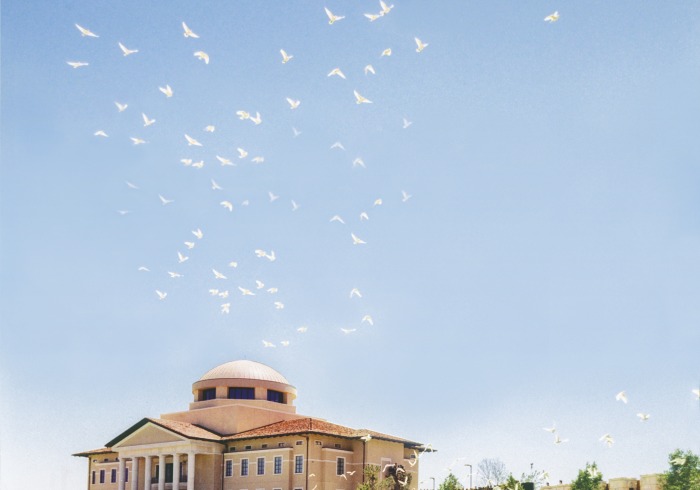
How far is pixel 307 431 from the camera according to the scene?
6128 centimetres

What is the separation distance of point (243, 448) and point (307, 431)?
7.23 m

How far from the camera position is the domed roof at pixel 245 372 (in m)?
72.3

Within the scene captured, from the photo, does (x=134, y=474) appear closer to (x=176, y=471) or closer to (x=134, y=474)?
(x=134, y=474)

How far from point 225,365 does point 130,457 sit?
10.7 metres

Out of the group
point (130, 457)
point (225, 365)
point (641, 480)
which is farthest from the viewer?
point (225, 365)

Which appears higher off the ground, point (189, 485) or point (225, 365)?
point (225, 365)

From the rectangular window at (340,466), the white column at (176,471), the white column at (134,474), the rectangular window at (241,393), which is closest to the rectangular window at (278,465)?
the rectangular window at (340,466)

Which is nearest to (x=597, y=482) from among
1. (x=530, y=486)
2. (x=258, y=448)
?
(x=530, y=486)

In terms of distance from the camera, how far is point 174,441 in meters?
66.1

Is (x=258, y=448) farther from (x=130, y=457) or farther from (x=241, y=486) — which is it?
(x=130, y=457)

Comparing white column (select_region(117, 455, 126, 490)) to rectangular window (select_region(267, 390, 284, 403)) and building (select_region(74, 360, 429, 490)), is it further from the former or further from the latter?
rectangular window (select_region(267, 390, 284, 403))

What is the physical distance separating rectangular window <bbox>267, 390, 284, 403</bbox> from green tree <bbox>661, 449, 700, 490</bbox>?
100ft

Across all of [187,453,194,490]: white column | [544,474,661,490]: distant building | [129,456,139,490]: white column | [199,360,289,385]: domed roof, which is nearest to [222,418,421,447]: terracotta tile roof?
→ [187,453,194,490]: white column

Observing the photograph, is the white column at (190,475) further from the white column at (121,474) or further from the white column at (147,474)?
the white column at (121,474)
